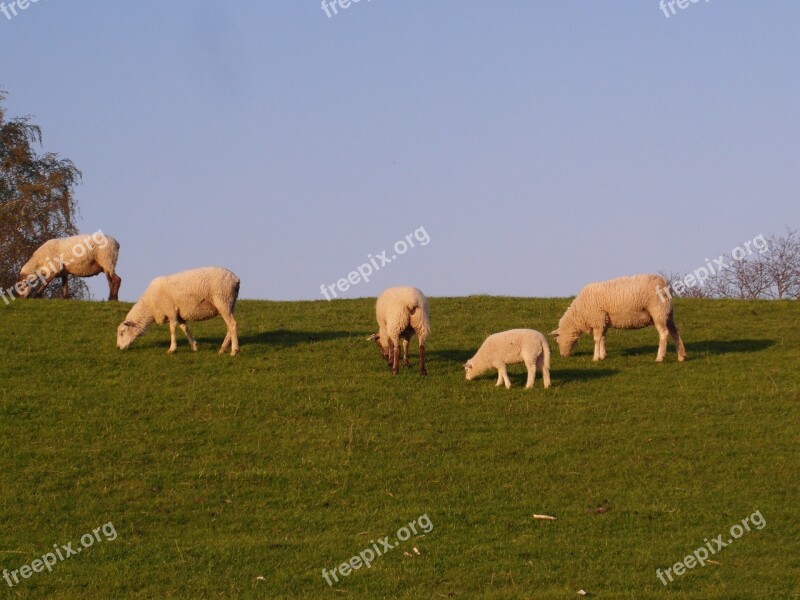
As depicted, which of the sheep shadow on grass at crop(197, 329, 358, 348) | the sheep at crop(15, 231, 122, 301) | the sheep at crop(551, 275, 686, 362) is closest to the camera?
the sheep at crop(551, 275, 686, 362)

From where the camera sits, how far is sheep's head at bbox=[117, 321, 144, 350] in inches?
1009

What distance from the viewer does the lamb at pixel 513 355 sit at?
2186 centimetres

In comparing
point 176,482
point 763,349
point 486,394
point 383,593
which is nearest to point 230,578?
point 383,593

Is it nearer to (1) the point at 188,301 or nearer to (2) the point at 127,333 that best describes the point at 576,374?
(1) the point at 188,301

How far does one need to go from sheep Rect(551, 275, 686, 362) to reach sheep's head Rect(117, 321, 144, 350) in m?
10.0

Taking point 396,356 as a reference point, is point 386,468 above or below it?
below

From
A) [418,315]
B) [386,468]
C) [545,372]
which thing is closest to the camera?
[386,468]

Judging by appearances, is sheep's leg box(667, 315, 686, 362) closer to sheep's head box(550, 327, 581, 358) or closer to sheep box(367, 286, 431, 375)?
sheep's head box(550, 327, 581, 358)

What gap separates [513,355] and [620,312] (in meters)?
3.96

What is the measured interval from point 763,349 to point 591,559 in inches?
564

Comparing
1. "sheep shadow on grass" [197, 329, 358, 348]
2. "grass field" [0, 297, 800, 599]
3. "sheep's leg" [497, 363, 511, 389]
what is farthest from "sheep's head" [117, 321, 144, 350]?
"sheep's leg" [497, 363, 511, 389]

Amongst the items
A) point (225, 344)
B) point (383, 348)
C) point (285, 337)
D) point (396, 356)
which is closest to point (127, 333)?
point (225, 344)

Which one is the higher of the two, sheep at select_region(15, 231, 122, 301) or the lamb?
sheep at select_region(15, 231, 122, 301)

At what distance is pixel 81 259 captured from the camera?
3266cm
